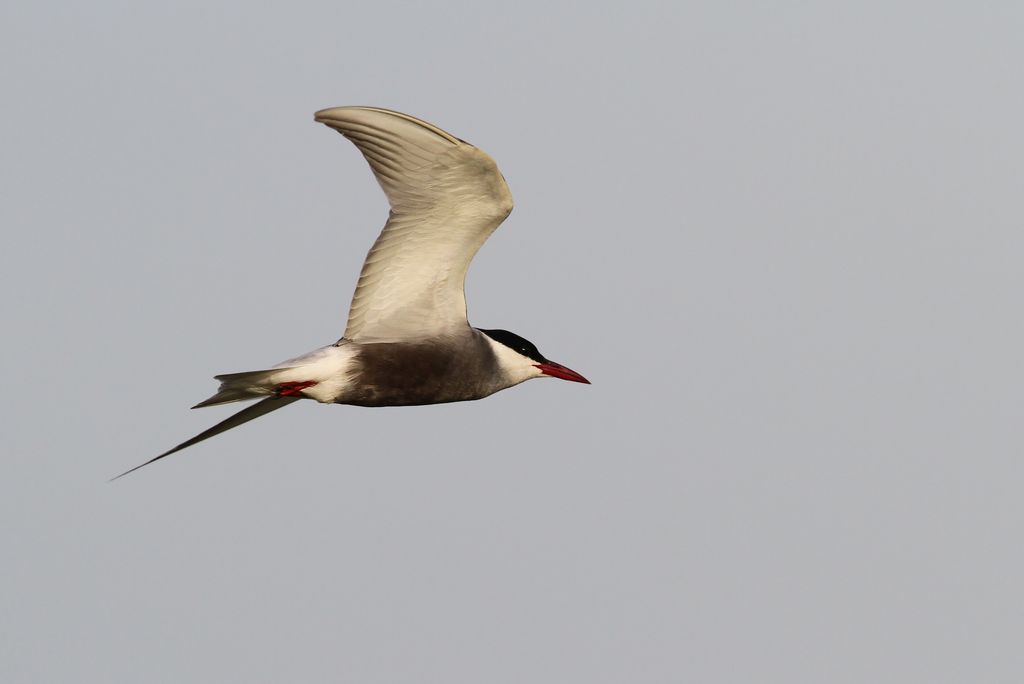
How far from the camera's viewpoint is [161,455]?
34.4 feet

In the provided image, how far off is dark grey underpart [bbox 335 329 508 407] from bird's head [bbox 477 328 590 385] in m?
0.34

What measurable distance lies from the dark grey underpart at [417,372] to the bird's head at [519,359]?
1.13 feet

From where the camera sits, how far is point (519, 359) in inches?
446

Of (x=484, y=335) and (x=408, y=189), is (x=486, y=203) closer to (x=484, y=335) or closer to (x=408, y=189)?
(x=408, y=189)

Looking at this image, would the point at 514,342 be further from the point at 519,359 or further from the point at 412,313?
the point at 412,313

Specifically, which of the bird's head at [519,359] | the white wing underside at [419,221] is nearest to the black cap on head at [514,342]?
the bird's head at [519,359]

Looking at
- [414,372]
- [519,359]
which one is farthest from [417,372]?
[519,359]

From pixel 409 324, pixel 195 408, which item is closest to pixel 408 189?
pixel 409 324

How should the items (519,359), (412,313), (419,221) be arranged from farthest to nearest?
(519,359) → (412,313) → (419,221)

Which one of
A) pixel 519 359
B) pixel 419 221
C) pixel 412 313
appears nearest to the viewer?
pixel 419 221

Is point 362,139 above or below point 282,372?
above

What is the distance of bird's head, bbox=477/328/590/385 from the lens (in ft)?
36.8

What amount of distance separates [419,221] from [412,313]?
2.52ft

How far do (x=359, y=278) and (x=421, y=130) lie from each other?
147 cm
